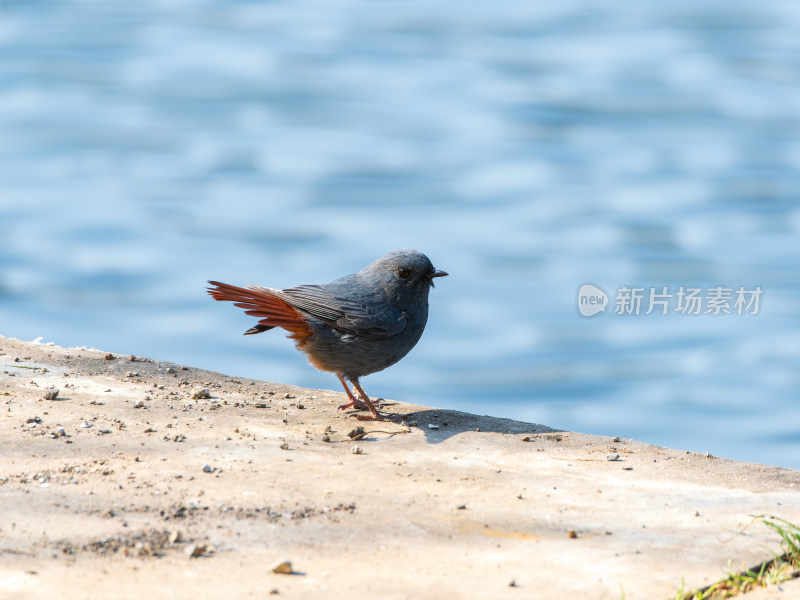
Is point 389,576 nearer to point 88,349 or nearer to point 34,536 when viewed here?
point 34,536

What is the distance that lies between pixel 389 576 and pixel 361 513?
0.55 metres

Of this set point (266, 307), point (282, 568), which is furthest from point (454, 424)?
point (282, 568)

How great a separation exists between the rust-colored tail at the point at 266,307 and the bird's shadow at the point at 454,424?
70cm

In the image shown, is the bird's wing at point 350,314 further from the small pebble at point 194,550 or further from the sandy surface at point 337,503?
the small pebble at point 194,550

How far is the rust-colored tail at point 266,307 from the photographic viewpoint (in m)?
5.43

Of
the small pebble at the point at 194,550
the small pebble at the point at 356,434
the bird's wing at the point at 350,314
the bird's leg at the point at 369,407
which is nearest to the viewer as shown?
the small pebble at the point at 194,550

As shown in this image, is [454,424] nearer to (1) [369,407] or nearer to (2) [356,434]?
(1) [369,407]

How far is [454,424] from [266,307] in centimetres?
120

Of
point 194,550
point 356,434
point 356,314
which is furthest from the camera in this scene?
point 356,314

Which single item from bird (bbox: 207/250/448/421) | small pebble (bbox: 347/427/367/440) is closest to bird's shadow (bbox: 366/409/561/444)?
bird (bbox: 207/250/448/421)

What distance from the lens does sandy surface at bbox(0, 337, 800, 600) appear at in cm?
331

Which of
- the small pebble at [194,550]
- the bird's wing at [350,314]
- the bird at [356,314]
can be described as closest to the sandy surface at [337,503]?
the small pebble at [194,550]

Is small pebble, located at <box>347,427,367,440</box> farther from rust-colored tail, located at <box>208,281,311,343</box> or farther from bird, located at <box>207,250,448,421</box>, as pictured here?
rust-colored tail, located at <box>208,281,311,343</box>

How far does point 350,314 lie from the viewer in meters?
5.59
